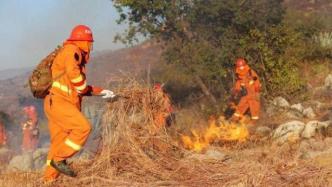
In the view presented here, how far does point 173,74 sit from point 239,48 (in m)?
2.91

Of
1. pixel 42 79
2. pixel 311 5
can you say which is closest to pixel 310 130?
pixel 42 79

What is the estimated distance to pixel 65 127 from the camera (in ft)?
22.6

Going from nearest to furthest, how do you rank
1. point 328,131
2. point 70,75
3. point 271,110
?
point 70,75 → point 328,131 → point 271,110

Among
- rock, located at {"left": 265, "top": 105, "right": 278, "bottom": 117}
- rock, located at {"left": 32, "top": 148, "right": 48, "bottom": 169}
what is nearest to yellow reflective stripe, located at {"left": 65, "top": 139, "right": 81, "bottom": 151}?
rock, located at {"left": 32, "top": 148, "right": 48, "bottom": 169}

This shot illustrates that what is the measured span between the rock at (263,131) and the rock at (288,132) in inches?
21.1

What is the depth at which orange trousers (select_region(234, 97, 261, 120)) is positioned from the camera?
12.7 meters

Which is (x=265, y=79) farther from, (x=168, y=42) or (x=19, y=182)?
(x=19, y=182)

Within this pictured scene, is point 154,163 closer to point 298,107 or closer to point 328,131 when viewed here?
point 328,131

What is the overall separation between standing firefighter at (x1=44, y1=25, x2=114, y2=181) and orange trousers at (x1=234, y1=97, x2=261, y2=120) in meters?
6.18

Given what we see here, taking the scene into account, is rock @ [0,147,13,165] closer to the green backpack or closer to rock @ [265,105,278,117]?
the green backpack

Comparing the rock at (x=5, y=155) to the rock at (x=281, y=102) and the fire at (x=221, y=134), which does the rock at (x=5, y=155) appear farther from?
the rock at (x=281, y=102)

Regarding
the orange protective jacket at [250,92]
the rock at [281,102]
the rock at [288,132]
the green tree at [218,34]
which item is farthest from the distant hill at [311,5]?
the rock at [288,132]

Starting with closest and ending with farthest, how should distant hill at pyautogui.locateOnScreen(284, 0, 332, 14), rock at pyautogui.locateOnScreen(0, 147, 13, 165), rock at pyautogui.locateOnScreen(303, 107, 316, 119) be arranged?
rock at pyautogui.locateOnScreen(303, 107, 316, 119)
rock at pyautogui.locateOnScreen(0, 147, 13, 165)
distant hill at pyautogui.locateOnScreen(284, 0, 332, 14)

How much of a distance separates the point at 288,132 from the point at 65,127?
15.7 ft
